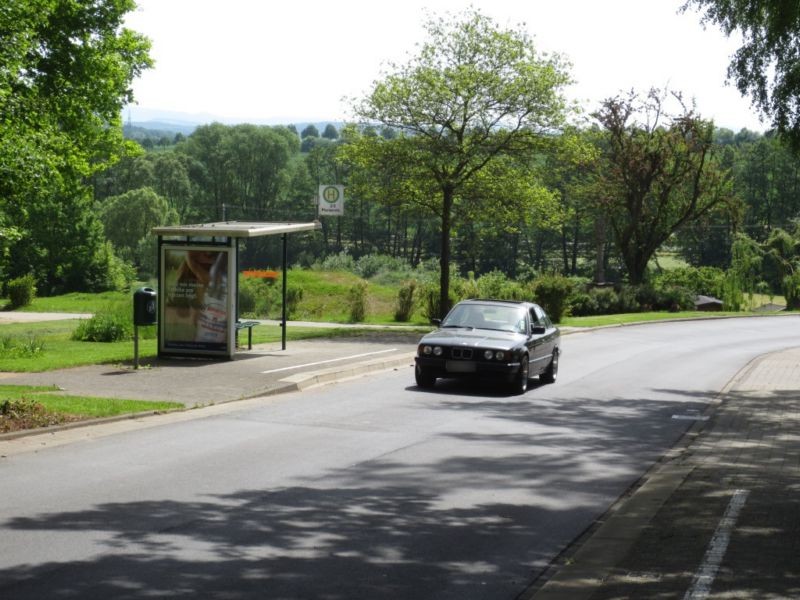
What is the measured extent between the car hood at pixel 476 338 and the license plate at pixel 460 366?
280mm

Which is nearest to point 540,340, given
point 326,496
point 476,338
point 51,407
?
point 476,338

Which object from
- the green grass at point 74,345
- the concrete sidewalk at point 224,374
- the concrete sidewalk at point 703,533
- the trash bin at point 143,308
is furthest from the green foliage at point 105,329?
the concrete sidewalk at point 703,533

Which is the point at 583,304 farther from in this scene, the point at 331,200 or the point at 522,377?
the point at 522,377

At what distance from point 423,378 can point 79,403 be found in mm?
6089

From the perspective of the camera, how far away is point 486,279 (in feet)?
137

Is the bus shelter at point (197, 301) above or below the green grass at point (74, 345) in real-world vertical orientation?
above

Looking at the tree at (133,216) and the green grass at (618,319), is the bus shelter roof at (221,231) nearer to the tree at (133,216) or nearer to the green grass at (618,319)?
the green grass at (618,319)

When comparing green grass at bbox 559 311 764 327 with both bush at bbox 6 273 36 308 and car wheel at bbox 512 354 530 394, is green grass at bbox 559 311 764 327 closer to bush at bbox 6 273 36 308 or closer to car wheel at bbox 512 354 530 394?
car wheel at bbox 512 354 530 394

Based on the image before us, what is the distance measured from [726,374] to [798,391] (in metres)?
3.92

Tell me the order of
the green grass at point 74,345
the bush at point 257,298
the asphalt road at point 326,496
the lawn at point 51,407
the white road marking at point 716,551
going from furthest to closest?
the bush at point 257,298 → the green grass at point 74,345 → the lawn at point 51,407 → the asphalt road at point 326,496 → the white road marking at point 716,551

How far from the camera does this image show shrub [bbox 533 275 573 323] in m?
39.9

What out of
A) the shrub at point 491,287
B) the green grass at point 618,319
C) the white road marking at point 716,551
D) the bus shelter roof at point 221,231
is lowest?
the white road marking at point 716,551

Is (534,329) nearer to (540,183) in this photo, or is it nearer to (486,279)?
(540,183)

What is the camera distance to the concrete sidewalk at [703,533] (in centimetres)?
635
